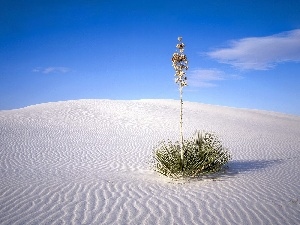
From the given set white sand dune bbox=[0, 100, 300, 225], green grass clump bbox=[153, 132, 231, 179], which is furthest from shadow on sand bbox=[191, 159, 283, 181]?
green grass clump bbox=[153, 132, 231, 179]

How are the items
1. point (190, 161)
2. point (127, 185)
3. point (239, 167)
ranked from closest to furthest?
point (127, 185) < point (190, 161) < point (239, 167)

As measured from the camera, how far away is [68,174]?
875 cm

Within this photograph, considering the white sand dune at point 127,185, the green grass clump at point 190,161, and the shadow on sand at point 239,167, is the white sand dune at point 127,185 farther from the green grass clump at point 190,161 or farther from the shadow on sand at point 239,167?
the green grass clump at point 190,161

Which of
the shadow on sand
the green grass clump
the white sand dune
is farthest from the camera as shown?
the shadow on sand

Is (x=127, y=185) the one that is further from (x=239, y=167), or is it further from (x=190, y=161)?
(x=239, y=167)

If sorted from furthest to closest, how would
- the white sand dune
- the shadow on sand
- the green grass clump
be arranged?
the shadow on sand, the green grass clump, the white sand dune

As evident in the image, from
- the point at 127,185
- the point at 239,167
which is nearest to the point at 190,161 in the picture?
the point at 127,185

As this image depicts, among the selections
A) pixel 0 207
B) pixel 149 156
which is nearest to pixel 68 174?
pixel 0 207

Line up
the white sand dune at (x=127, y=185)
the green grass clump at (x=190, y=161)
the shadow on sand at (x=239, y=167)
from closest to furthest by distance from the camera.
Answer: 1. the white sand dune at (x=127, y=185)
2. the green grass clump at (x=190, y=161)
3. the shadow on sand at (x=239, y=167)

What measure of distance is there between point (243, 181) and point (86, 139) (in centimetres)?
1112

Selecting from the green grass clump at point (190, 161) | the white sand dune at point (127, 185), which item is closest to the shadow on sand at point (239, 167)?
the white sand dune at point (127, 185)

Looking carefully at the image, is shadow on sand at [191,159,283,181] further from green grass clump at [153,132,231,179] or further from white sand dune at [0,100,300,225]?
green grass clump at [153,132,231,179]

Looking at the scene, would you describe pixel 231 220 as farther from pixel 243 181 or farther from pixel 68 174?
pixel 68 174

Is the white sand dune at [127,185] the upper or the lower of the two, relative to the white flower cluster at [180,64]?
lower
